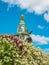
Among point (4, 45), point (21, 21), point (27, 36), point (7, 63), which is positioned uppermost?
point (21, 21)

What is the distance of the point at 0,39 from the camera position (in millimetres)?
13445

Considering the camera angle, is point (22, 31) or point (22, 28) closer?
point (22, 31)

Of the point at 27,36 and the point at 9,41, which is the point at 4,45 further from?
the point at 27,36

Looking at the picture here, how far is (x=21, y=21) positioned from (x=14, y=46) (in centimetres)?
2096

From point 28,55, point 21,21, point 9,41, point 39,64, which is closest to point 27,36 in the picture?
point 21,21

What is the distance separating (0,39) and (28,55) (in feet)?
7.06

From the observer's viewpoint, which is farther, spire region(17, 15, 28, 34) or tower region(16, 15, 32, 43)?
spire region(17, 15, 28, 34)

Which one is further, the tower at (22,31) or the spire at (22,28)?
the spire at (22,28)

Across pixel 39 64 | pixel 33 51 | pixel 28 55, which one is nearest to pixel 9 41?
pixel 28 55

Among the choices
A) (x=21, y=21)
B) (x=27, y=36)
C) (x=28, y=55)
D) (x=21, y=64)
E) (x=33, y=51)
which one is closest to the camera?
(x=21, y=64)

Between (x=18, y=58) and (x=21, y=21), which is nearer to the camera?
(x=18, y=58)

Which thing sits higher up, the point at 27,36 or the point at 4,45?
the point at 27,36

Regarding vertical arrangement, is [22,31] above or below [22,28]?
below

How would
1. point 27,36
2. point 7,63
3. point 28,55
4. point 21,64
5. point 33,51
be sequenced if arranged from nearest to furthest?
point 7,63
point 21,64
point 28,55
point 33,51
point 27,36
